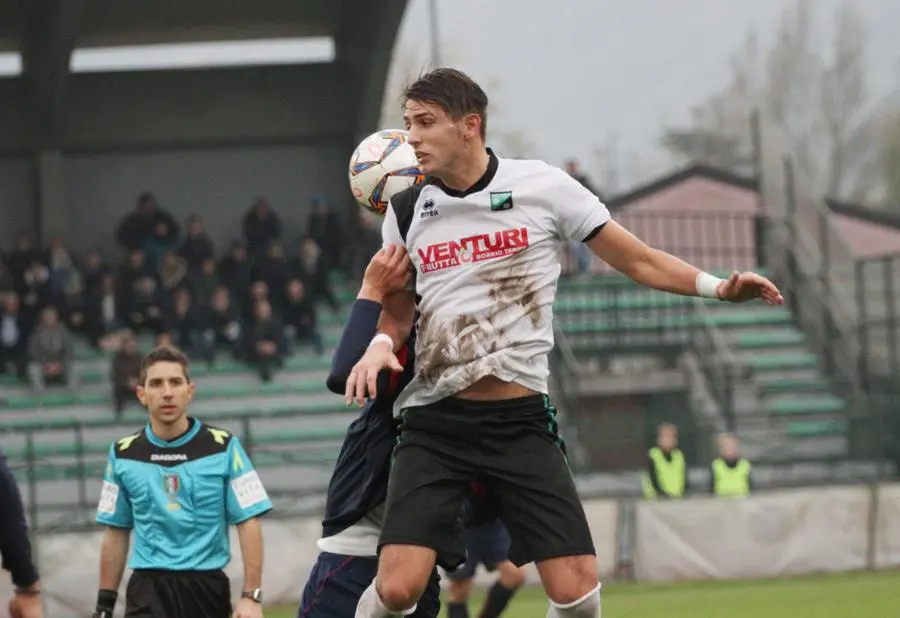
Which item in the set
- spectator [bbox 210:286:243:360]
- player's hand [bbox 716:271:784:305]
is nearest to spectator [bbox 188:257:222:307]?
spectator [bbox 210:286:243:360]

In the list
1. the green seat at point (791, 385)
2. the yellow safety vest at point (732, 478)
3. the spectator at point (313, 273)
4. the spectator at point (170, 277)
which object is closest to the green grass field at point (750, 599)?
the yellow safety vest at point (732, 478)

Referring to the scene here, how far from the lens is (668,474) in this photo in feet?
58.2

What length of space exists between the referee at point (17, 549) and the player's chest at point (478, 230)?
179 cm

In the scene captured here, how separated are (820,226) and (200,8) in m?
9.62

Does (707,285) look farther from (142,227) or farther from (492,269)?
(142,227)

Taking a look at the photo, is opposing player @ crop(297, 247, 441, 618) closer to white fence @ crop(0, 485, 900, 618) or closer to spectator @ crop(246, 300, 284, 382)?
white fence @ crop(0, 485, 900, 618)

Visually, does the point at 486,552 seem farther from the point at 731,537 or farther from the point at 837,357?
the point at 837,357

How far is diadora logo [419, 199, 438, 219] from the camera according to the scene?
5598 millimetres

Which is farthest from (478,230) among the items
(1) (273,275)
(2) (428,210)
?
(1) (273,275)

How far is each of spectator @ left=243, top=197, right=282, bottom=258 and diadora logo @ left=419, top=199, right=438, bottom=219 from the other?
19.4 meters

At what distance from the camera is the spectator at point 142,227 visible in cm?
2455

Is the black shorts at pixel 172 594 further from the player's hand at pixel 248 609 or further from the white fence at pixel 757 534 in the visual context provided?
the white fence at pixel 757 534

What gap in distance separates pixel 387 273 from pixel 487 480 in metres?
0.73

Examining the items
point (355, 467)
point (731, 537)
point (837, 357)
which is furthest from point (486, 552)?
point (837, 357)
